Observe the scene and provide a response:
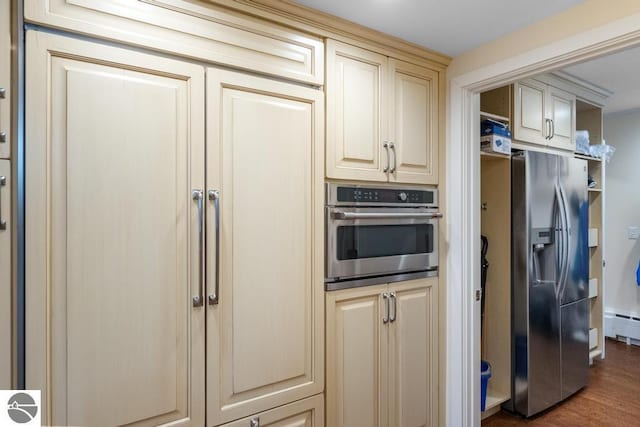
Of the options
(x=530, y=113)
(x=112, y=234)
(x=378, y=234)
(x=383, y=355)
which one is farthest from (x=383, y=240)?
(x=530, y=113)

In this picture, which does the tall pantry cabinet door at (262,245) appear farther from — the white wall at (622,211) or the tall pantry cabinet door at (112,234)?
the white wall at (622,211)

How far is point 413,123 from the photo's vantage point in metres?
1.94

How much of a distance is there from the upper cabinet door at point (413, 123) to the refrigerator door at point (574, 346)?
1749mm

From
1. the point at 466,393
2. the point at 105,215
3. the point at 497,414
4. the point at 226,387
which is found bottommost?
the point at 497,414

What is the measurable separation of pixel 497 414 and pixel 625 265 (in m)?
2.66

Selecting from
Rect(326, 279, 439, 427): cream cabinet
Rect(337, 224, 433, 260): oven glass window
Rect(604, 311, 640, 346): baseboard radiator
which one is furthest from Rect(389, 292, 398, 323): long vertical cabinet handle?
Rect(604, 311, 640, 346): baseboard radiator

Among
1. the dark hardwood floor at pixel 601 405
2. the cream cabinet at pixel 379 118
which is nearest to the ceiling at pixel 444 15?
the cream cabinet at pixel 379 118

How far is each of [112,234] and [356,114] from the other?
1133 mm

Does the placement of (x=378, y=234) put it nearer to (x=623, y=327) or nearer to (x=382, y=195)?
(x=382, y=195)

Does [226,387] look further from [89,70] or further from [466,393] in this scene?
[466,393]

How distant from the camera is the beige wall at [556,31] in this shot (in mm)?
1421

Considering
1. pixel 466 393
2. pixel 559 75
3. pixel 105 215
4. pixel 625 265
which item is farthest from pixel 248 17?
pixel 625 265

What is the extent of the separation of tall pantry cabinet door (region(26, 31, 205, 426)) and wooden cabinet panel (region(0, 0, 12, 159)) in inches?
1.9

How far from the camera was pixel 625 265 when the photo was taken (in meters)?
4.07
